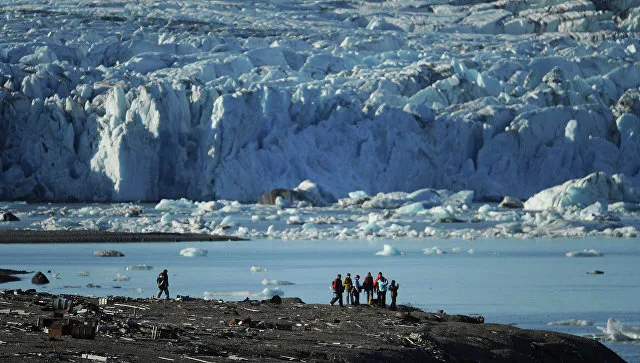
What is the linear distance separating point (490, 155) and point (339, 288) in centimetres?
2317

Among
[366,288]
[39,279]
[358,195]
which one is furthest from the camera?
[358,195]

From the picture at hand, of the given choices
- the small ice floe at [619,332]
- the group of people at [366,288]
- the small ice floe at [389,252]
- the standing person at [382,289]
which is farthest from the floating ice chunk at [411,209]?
the small ice floe at [619,332]

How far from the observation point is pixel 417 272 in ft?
61.8

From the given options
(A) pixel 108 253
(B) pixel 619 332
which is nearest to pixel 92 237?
(A) pixel 108 253

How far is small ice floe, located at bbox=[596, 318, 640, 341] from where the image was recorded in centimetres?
1120

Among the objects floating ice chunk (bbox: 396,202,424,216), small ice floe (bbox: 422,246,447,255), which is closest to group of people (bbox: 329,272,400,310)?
small ice floe (bbox: 422,246,447,255)

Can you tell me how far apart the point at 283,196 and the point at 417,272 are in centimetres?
1469

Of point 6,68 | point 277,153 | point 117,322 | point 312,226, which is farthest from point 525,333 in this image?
point 6,68

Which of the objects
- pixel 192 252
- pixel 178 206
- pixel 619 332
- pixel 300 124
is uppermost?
pixel 300 124

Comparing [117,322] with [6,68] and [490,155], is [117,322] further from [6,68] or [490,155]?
[6,68]

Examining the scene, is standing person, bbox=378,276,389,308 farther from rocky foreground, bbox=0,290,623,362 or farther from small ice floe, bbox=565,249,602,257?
small ice floe, bbox=565,249,602,257

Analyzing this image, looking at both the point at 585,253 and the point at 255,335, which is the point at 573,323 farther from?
the point at 585,253

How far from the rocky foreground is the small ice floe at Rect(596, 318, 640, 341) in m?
0.77

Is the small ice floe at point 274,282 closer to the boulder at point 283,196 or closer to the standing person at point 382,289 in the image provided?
the standing person at point 382,289
